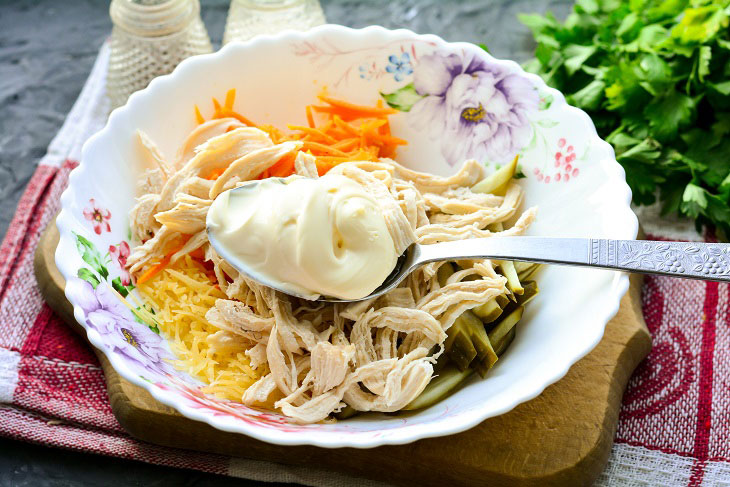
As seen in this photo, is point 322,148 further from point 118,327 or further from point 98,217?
point 118,327

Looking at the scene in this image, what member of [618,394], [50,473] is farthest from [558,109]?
[50,473]

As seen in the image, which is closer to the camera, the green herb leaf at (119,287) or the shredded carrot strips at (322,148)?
the green herb leaf at (119,287)

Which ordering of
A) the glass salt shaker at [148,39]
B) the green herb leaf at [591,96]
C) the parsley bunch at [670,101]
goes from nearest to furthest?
the parsley bunch at [670,101] < the green herb leaf at [591,96] < the glass salt shaker at [148,39]

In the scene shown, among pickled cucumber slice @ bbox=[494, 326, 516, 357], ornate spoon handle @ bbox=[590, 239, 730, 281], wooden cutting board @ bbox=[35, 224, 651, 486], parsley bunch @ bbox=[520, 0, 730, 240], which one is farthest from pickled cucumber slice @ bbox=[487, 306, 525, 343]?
parsley bunch @ bbox=[520, 0, 730, 240]

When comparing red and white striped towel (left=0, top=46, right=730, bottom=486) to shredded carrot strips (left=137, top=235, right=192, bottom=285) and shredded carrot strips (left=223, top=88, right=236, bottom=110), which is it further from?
shredded carrot strips (left=223, top=88, right=236, bottom=110)

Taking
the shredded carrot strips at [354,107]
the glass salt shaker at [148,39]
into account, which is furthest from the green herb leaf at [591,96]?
the glass salt shaker at [148,39]

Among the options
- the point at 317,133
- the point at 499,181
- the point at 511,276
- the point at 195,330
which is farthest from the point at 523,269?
the point at 195,330

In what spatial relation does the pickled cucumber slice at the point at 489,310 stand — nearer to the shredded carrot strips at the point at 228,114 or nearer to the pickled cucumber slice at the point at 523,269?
the pickled cucumber slice at the point at 523,269
